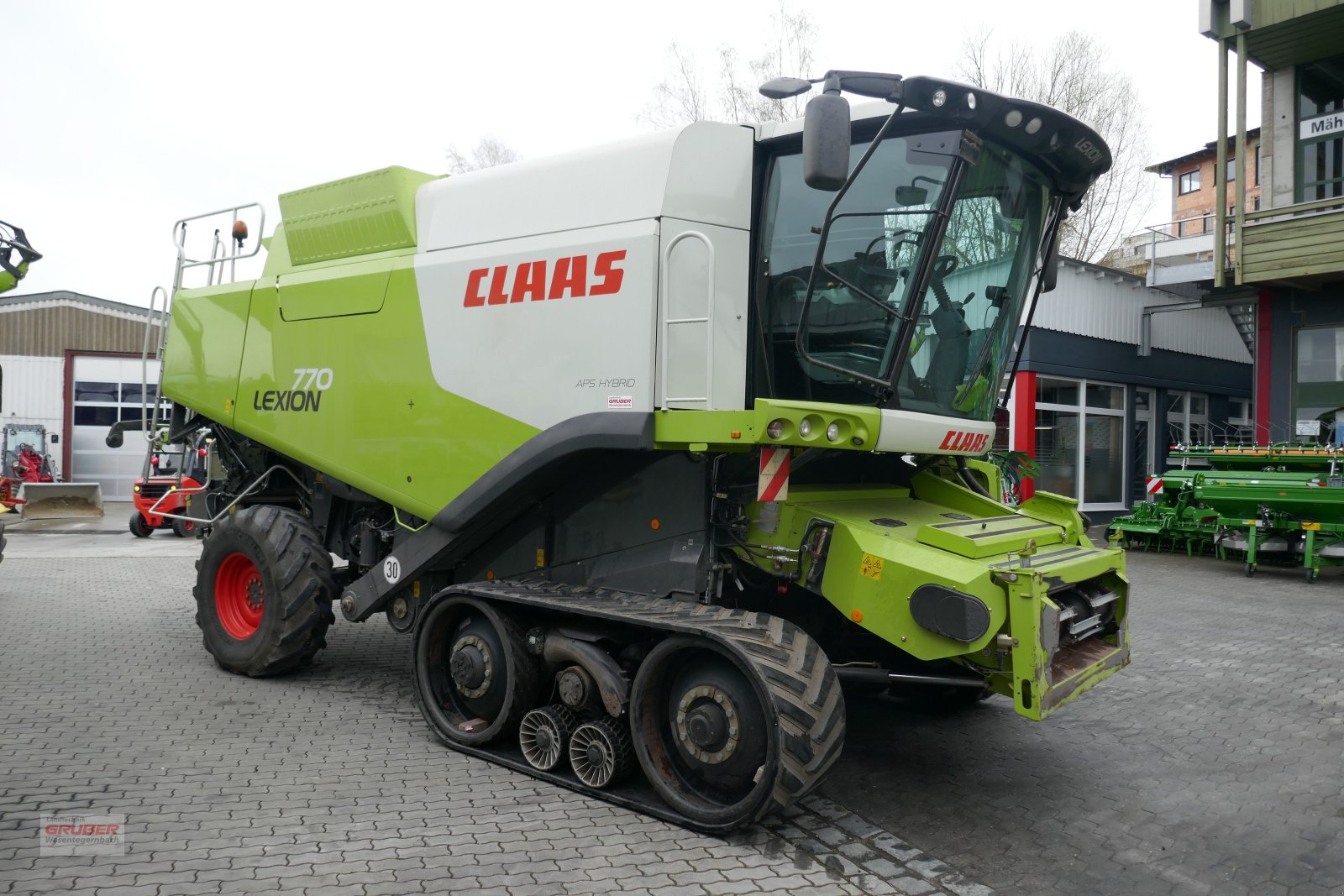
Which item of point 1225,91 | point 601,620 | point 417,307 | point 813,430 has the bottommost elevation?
point 601,620

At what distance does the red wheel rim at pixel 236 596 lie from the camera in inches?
266

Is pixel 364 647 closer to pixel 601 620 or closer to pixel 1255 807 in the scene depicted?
pixel 601 620

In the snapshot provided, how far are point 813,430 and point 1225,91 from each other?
13978 millimetres

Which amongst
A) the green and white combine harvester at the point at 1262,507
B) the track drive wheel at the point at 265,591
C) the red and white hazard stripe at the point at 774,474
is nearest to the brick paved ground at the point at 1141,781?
the red and white hazard stripe at the point at 774,474

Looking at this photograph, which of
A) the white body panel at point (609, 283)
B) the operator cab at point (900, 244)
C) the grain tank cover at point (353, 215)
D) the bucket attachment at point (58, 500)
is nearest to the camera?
the operator cab at point (900, 244)

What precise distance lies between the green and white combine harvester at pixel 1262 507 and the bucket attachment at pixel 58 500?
723 inches

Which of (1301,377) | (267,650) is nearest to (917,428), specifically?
(267,650)

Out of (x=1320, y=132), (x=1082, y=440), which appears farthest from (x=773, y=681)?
(x=1320, y=132)

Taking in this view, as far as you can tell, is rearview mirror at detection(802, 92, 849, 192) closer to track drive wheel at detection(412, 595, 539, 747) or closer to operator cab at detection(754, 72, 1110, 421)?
operator cab at detection(754, 72, 1110, 421)

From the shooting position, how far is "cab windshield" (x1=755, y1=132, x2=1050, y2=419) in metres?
4.48

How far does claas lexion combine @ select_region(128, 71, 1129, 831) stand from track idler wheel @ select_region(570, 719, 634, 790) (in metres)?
0.02

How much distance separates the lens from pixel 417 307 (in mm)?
5617

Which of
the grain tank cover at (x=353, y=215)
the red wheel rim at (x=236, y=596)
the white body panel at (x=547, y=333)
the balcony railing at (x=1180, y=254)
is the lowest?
the red wheel rim at (x=236, y=596)

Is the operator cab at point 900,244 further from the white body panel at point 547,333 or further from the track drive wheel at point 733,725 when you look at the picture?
the track drive wheel at point 733,725
